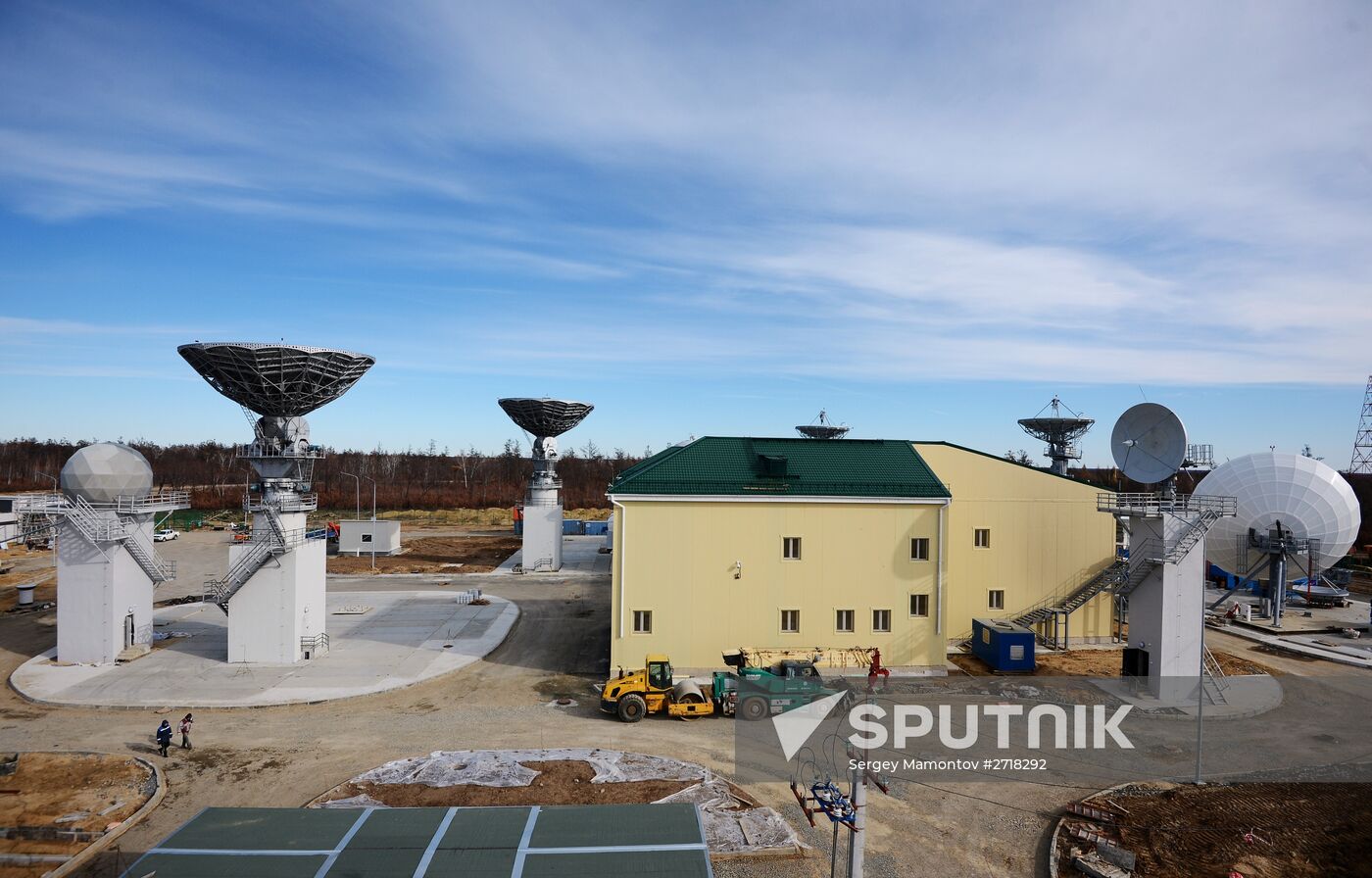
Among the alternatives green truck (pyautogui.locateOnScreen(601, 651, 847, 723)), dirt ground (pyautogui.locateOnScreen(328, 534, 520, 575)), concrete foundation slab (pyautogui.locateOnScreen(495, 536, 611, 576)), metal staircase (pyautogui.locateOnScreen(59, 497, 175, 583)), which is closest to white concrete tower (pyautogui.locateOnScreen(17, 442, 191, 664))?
metal staircase (pyautogui.locateOnScreen(59, 497, 175, 583))

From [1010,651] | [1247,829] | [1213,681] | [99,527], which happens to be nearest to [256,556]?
[99,527]

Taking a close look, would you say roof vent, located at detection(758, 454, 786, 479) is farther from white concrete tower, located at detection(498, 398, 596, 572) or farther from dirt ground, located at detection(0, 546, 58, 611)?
dirt ground, located at detection(0, 546, 58, 611)

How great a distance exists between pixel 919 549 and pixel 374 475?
14966 cm

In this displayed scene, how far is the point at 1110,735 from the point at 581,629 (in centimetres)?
2620

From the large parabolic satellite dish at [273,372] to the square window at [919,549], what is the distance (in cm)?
2767

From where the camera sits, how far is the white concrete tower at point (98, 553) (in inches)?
1257

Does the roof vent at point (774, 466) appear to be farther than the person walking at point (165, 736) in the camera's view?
Yes

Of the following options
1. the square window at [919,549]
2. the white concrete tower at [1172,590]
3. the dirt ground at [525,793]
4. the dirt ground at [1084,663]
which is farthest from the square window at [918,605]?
the dirt ground at [525,793]

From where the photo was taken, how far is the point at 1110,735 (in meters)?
25.4

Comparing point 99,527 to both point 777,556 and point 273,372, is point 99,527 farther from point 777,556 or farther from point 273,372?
point 777,556

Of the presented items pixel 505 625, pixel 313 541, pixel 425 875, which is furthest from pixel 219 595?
pixel 425 875

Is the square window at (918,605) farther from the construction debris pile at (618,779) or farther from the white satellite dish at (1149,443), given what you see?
the construction debris pile at (618,779)

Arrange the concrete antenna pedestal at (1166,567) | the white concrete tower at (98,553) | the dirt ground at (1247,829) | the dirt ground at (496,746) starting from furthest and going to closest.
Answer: the white concrete tower at (98,553)
the concrete antenna pedestal at (1166,567)
the dirt ground at (496,746)
the dirt ground at (1247,829)

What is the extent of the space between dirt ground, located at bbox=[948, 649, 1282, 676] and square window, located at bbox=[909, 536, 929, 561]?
217 inches
